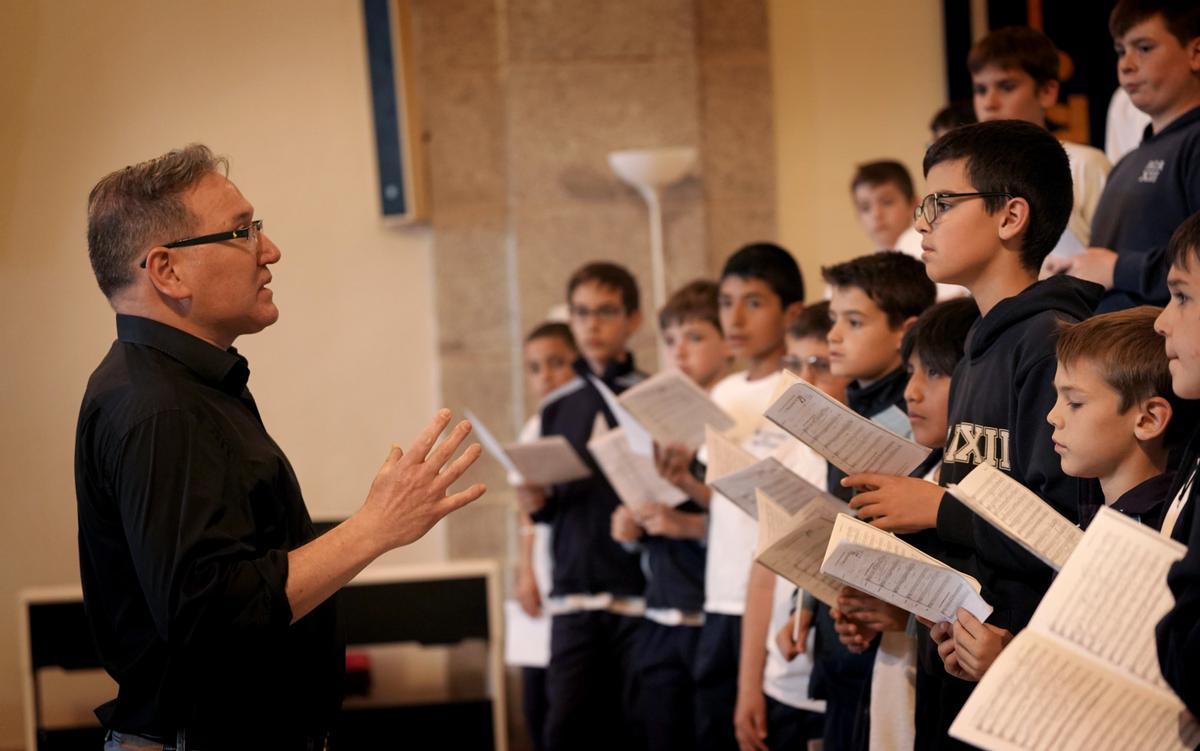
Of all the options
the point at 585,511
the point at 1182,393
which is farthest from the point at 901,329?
the point at 585,511

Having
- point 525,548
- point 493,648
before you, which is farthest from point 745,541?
point 493,648

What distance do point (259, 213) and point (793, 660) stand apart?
11.3ft

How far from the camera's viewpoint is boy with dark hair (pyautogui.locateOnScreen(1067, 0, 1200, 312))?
2668 millimetres

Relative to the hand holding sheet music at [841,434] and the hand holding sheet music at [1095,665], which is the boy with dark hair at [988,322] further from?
the hand holding sheet music at [1095,665]

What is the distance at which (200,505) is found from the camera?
1721 mm

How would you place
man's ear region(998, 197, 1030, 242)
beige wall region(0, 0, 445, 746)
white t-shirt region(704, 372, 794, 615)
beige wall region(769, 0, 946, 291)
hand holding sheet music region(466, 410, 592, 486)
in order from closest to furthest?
man's ear region(998, 197, 1030, 242) < white t-shirt region(704, 372, 794, 615) < hand holding sheet music region(466, 410, 592, 486) < beige wall region(0, 0, 445, 746) < beige wall region(769, 0, 946, 291)

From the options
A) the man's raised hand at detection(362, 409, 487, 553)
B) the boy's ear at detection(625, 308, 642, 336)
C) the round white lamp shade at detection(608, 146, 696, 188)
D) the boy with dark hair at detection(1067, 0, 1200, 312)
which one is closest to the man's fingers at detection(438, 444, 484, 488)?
the man's raised hand at detection(362, 409, 487, 553)

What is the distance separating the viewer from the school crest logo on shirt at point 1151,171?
107 inches

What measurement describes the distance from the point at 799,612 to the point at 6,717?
360 centimetres

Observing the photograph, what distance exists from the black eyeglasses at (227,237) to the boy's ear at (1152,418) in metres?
1.33

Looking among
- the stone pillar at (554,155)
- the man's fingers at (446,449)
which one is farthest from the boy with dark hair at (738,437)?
the stone pillar at (554,155)

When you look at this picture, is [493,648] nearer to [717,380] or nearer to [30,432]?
[717,380]

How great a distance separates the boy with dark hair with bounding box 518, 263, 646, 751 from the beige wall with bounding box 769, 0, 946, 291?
74.6 inches

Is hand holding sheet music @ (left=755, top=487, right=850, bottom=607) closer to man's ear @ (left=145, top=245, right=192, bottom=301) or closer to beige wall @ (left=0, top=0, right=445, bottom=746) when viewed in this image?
man's ear @ (left=145, top=245, right=192, bottom=301)
